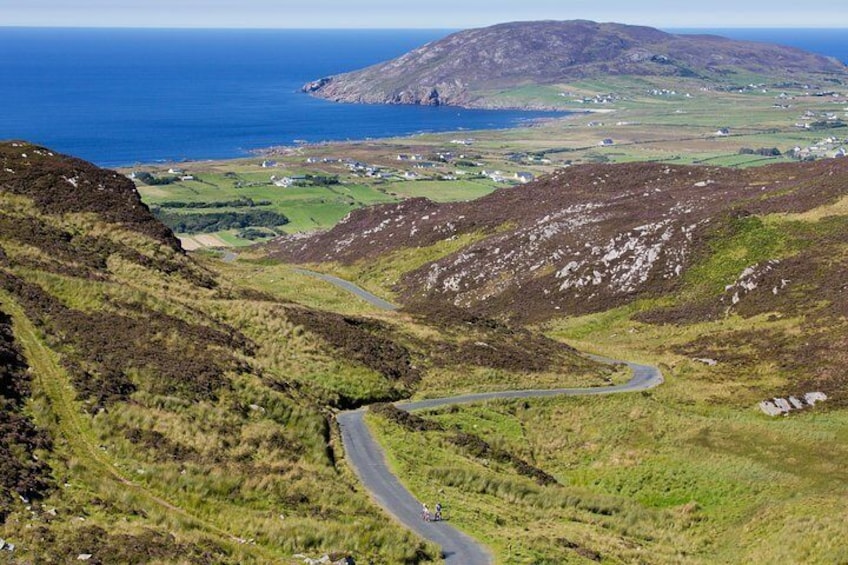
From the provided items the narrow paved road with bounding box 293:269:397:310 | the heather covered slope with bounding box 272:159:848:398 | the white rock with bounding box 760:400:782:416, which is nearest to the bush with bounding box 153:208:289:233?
the heather covered slope with bounding box 272:159:848:398

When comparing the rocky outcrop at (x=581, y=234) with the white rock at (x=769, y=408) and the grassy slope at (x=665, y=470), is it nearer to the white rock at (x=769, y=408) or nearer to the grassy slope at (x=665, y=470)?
the grassy slope at (x=665, y=470)

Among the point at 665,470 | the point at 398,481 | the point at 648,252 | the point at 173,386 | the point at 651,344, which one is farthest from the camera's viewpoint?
the point at 648,252

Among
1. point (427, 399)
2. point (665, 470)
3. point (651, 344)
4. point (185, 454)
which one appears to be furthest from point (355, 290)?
point (185, 454)

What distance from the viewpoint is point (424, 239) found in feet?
395

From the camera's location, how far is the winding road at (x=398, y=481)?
30.6m

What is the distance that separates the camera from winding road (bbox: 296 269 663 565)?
3058cm

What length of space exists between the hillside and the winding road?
1.03 m

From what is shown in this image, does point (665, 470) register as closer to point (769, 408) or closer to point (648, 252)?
point (769, 408)

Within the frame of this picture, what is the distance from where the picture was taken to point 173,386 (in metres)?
39.4

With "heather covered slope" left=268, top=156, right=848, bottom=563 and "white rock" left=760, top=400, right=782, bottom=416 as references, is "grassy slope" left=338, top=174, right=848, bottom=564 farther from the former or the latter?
"white rock" left=760, top=400, right=782, bottom=416

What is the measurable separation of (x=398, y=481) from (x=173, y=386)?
37.2ft

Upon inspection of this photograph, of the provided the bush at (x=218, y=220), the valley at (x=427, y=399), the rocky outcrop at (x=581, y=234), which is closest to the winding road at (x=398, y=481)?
the valley at (x=427, y=399)

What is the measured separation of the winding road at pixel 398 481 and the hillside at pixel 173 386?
3.38ft

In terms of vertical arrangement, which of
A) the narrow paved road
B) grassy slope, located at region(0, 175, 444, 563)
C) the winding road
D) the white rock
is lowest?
the narrow paved road
